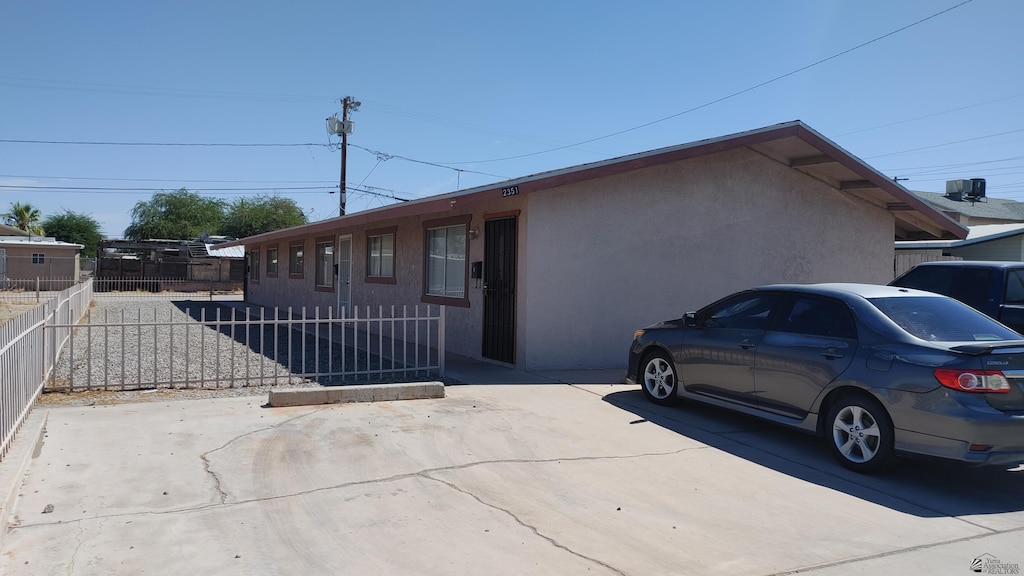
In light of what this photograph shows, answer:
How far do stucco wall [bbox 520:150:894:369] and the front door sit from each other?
329 inches

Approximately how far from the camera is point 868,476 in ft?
19.6

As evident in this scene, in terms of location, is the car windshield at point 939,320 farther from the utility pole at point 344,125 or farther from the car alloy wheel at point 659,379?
the utility pole at point 344,125

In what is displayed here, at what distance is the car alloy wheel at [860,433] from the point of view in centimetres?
588

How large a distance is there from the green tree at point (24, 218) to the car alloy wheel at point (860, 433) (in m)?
66.0

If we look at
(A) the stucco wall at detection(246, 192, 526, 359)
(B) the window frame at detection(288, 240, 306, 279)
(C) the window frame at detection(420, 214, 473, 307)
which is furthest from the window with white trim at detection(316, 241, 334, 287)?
(C) the window frame at detection(420, 214, 473, 307)

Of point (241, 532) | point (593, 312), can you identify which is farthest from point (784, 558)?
point (593, 312)

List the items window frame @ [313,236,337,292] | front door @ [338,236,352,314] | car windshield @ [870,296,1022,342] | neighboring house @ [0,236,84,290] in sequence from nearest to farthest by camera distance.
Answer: car windshield @ [870,296,1022,342] → front door @ [338,236,352,314] → window frame @ [313,236,337,292] → neighboring house @ [0,236,84,290]

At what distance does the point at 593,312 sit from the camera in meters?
11.3

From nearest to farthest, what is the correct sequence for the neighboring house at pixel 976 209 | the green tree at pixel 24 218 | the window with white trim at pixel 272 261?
the window with white trim at pixel 272 261 → the neighboring house at pixel 976 209 → the green tree at pixel 24 218

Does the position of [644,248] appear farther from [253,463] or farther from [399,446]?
[253,463]

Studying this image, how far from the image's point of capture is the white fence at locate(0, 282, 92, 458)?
5.87 metres

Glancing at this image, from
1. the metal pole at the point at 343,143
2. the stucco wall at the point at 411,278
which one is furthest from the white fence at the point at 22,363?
the metal pole at the point at 343,143

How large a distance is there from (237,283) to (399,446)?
38.6 meters

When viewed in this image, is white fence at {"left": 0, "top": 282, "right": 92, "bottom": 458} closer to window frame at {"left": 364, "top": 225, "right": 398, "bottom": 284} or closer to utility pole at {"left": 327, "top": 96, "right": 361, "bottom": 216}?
window frame at {"left": 364, "top": 225, "right": 398, "bottom": 284}
